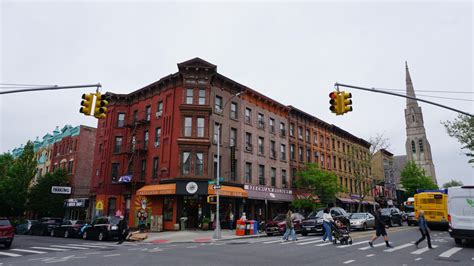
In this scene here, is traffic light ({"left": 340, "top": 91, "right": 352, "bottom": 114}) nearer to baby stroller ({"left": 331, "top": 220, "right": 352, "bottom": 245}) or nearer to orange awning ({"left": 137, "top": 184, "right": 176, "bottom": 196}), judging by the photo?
baby stroller ({"left": 331, "top": 220, "right": 352, "bottom": 245})

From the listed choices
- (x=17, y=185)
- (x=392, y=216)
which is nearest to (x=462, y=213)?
(x=392, y=216)

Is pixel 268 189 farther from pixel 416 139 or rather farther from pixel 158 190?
pixel 416 139

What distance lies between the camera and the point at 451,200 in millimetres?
14625

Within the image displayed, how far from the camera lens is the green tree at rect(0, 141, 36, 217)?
130 feet

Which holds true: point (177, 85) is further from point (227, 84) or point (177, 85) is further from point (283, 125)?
point (283, 125)

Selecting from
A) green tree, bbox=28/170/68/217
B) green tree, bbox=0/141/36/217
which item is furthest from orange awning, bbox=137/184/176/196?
green tree, bbox=0/141/36/217

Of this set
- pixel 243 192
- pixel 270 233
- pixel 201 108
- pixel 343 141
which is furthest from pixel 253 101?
pixel 343 141

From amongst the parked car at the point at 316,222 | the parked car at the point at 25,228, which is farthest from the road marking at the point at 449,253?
the parked car at the point at 25,228

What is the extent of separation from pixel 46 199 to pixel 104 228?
2382 cm

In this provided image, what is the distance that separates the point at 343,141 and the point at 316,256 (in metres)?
43.1

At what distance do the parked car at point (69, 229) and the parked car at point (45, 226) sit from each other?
945 mm

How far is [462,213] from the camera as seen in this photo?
14.0m

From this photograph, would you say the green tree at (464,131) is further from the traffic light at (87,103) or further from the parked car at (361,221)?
the traffic light at (87,103)

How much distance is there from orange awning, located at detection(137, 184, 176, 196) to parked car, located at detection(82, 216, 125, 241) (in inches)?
211
